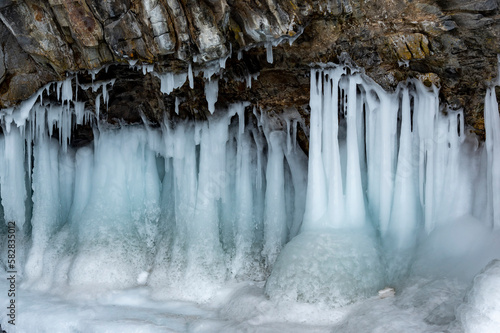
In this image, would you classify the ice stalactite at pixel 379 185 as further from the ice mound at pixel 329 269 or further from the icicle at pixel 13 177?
the icicle at pixel 13 177

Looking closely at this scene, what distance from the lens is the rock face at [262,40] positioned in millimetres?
6641

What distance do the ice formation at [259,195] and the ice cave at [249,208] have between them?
3 centimetres

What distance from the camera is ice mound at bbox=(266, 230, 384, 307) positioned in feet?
23.8

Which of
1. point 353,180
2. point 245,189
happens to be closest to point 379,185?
point 353,180

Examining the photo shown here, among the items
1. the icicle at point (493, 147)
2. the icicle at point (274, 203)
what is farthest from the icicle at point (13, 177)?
the icicle at point (493, 147)

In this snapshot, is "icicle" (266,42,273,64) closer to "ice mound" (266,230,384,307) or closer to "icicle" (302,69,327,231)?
"icicle" (302,69,327,231)

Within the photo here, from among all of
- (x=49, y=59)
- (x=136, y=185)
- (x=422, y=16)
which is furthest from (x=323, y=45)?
(x=136, y=185)

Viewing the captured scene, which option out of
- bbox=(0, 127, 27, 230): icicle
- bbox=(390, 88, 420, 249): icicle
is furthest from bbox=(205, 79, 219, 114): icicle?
bbox=(0, 127, 27, 230): icicle

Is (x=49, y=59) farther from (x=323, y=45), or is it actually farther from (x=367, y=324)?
(x=367, y=324)

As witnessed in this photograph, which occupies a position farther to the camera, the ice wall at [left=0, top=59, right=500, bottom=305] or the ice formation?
the ice wall at [left=0, top=59, right=500, bottom=305]

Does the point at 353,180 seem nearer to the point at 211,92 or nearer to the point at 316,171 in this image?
the point at 316,171

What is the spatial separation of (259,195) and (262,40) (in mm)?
3910

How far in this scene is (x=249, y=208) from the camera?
10.0m

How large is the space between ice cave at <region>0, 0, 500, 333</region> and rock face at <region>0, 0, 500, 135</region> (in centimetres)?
12
